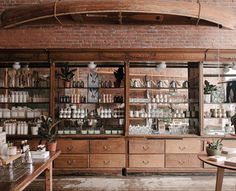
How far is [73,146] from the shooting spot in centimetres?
618

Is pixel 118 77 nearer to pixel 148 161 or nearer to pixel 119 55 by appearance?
pixel 119 55

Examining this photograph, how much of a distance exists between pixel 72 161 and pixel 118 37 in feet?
9.35

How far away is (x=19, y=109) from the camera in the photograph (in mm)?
6496

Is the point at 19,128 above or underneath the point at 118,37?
underneath

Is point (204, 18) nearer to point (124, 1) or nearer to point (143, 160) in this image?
point (124, 1)

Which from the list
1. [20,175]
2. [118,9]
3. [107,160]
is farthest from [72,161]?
[118,9]

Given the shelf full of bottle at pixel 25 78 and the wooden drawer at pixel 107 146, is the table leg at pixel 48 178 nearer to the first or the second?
the wooden drawer at pixel 107 146

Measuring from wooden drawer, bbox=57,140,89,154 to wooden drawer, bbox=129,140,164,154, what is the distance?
90cm

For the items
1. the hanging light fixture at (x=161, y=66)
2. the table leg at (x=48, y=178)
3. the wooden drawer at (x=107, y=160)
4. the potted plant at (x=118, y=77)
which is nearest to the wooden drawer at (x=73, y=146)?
the wooden drawer at (x=107, y=160)

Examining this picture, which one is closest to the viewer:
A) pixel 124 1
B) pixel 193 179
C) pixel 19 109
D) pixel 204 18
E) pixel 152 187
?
pixel 124 1

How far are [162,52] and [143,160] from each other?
2.20 m

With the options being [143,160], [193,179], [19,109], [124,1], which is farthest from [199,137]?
[19,109]

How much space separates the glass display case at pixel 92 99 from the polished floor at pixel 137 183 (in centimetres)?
100

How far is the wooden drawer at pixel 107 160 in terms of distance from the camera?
6.17 meters
